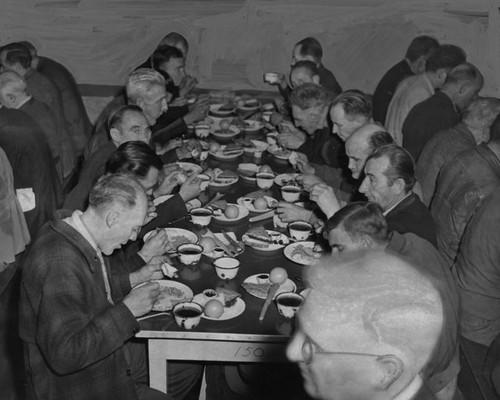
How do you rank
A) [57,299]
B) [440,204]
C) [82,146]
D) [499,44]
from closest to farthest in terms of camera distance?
1. [57,299]
2. [440,204]
3. [82,146]
4. [499,44]

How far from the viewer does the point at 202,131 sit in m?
6.42

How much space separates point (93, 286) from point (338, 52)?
22.8ft

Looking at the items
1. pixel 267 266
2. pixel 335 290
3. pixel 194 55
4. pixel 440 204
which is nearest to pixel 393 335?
pixel 335 290

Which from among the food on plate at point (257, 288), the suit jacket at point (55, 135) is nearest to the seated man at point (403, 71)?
the suit jacket at point (55, 135)

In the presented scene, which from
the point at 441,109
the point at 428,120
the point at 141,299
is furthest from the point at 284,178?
the point at 141,299

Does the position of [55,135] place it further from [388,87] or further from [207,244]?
[388,87]

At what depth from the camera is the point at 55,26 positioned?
901 cm

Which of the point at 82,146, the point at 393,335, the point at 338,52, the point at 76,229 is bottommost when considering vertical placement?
the point at 82,146

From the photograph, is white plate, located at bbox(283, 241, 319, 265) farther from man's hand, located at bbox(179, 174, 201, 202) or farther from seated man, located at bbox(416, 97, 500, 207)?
seated man, located at bbox(416, 97, 500, 207)

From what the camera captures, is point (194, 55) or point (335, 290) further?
point (194, 55)

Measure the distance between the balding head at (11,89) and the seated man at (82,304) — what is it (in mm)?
3030

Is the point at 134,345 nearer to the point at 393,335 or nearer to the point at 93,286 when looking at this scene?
the point at 93,286

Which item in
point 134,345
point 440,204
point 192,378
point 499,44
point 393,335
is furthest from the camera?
point 499,44

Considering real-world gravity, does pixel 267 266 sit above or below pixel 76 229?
below
